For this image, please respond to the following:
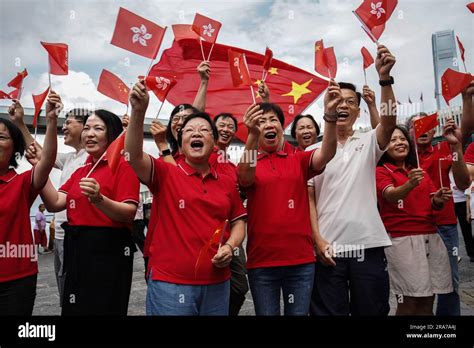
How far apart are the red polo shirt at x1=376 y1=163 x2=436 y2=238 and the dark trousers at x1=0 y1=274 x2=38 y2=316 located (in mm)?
2495

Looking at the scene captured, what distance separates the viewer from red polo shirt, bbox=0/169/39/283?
2525mm

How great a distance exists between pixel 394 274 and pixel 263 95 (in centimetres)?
168

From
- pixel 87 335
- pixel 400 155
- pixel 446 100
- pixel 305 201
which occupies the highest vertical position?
pixel 446 100

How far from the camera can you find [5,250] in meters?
2.53

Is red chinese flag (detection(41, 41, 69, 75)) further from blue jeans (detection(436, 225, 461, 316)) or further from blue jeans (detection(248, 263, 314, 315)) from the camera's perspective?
blue jeans (detection(436, 225, 461, 316))

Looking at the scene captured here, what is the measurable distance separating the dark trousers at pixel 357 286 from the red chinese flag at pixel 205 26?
2609 millimetres

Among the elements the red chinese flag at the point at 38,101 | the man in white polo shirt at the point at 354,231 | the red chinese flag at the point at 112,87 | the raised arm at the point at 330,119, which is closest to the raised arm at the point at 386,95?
the man in white polo shirt at the point at 354,231

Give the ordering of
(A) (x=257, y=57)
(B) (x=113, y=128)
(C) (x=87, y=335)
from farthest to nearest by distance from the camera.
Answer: (A) (x=257, y=57) < (B) (x=113, y=128) < (C) (x=87, y=335)

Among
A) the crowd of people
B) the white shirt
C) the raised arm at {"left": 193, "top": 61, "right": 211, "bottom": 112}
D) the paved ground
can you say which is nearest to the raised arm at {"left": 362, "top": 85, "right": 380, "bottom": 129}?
the crowd of people

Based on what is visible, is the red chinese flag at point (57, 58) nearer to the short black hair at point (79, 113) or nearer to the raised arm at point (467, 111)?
the short black hair at point (79, 113)

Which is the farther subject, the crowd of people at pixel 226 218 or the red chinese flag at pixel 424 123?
the red chinese flag at pixel 424 123

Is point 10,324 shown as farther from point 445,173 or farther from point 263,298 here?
point 445,173

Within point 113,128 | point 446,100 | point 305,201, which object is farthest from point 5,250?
point 446,100

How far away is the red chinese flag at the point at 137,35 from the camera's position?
2.84 metres
